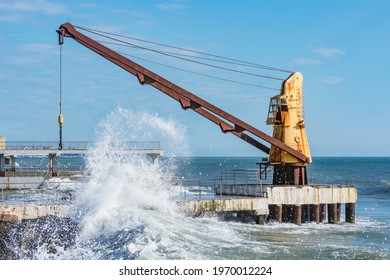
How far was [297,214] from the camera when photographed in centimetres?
3462

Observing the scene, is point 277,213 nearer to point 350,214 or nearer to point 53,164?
point 350,214

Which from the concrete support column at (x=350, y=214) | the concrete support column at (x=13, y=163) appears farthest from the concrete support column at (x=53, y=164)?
the concrete support column at (x=350, y=214)

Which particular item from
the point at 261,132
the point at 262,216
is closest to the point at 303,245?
the point at 262,216

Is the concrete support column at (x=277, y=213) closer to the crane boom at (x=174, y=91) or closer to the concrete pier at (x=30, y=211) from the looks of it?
the crane boom at (x=174, y=91)

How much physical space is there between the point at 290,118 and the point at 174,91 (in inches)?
292

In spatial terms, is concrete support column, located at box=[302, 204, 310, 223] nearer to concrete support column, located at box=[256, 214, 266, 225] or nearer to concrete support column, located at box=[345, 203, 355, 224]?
concrete support column, located at box=[345, 203, 355, 224]

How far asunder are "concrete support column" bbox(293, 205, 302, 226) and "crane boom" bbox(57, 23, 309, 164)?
128 inches

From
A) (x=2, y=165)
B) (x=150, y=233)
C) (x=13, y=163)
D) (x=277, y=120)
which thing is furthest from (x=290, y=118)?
(x=13, y=163)

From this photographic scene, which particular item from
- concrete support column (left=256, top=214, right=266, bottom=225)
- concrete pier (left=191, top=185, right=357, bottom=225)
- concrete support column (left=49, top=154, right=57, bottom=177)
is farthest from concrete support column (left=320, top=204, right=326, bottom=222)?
concrete support column (left=49, top=154, right=57, bottom=177)

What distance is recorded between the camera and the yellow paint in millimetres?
36875

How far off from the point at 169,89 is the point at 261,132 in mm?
5898

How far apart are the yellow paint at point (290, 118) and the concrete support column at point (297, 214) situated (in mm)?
3234

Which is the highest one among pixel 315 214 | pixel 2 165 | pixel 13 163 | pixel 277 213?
pixel 13 163

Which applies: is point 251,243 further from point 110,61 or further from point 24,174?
point 24,174
